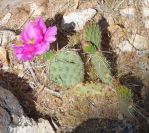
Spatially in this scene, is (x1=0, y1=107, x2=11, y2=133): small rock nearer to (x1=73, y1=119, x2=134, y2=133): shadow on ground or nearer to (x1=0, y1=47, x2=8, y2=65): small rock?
(x1=73, y1=119, x2=134, y2=133): shadow on ground

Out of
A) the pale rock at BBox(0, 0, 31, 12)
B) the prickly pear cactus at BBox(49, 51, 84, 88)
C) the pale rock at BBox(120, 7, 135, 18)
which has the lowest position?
the prickly pear cactus at BBox(49, 51, 84, 88)

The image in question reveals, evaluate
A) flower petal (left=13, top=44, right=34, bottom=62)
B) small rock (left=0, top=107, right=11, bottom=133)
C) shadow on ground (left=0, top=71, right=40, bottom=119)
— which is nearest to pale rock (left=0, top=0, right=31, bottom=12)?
shadow on ground (left=0, top=71, right=40, bottom=119)

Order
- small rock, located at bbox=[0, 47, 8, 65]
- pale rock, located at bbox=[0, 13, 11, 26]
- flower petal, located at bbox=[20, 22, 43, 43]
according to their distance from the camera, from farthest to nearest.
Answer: pale rock, located at bbox=[0, 13, 11, 26] → small rock, located at bbox=[0, 47, 8, 65] → flower petal, located at bbox=[20, 22, 43, 43]

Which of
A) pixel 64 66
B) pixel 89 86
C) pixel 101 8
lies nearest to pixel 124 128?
pixel 89 86

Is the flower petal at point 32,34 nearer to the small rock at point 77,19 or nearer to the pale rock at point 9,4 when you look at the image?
the small rock at point 77,19

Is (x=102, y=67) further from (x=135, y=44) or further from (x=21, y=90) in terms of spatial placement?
(x=21, y=90)

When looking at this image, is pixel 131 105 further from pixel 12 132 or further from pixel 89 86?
pixel 12 132
